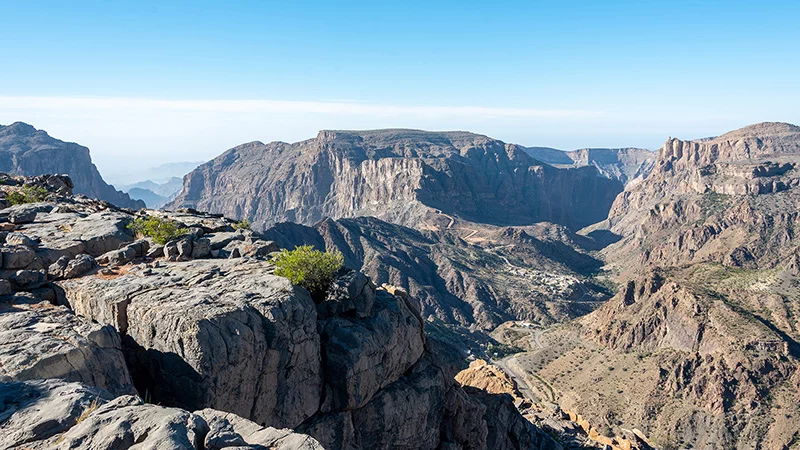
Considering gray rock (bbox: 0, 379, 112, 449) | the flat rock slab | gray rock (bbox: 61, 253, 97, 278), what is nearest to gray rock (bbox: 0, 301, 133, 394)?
the flat rock slab

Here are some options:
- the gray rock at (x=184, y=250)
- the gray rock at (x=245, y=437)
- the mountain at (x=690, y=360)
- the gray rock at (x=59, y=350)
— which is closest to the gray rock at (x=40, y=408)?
the gray rock at (x=59, y=350)

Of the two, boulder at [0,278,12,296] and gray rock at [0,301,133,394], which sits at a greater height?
boulder at [0,278,12,296]

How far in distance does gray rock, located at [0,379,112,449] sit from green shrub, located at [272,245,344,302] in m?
15.3

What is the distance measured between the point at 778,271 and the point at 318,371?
501 feet

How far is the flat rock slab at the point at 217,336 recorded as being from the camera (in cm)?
2452

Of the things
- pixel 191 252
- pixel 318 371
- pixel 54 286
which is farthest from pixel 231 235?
pixel 318 371

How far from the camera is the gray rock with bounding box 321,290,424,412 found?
99.2ft

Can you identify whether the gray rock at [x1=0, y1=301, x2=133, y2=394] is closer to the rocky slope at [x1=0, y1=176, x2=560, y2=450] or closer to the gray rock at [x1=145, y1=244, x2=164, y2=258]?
the rocky slope at [x1=0, y1=176, x2=560, y2=450]

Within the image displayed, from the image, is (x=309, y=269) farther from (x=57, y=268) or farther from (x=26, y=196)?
(x=26, y=196)

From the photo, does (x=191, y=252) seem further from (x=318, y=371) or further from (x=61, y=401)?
(x=61, y=401)

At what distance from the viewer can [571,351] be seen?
129250 mm

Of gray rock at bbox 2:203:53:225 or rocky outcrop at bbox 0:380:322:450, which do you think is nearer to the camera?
rocky outcrop at bbox 0:380:322:450

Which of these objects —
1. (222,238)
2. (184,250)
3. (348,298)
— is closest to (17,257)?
(184,250)

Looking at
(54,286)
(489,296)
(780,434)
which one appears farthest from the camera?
(489,296)
